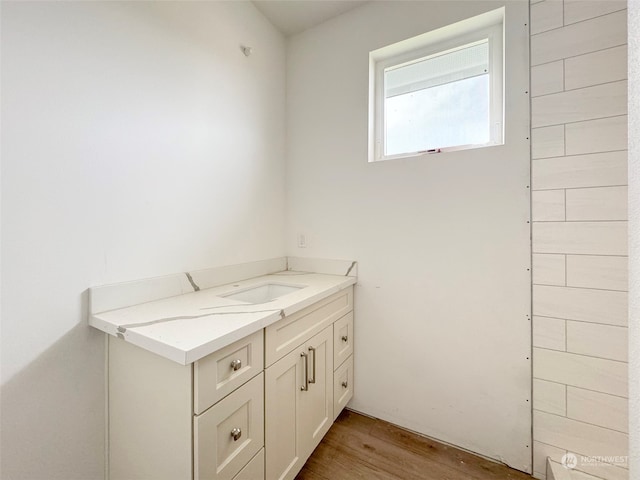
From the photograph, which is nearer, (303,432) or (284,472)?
(284,472)

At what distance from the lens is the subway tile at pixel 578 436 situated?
44.4 inches

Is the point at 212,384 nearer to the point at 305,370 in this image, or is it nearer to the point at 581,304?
the point at 305,370

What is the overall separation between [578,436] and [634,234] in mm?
1322

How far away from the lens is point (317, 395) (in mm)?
1345

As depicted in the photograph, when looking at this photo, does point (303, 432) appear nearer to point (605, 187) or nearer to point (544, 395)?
point (544, 395)

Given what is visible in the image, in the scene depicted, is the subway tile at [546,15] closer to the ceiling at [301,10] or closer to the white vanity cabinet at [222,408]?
the ceiling at [301,10]

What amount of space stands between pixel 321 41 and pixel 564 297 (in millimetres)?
2123

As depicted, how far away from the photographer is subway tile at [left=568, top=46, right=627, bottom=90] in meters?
1.11

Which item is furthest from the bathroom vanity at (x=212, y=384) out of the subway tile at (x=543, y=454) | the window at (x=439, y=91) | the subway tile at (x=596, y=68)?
the subway tile at (x=596, y=68)

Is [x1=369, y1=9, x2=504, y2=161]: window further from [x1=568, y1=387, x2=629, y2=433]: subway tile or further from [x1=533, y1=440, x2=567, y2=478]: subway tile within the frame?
[x1=533, y1=440, x2=567, y2=478]: subway tile

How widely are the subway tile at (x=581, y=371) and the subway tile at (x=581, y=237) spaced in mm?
476

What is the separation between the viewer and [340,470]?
130 centimetres

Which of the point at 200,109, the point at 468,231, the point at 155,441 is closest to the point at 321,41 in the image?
the point at 200,109

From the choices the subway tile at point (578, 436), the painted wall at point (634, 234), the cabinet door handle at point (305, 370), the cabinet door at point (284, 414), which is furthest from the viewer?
the cabinet door handle at point (305, 370)
